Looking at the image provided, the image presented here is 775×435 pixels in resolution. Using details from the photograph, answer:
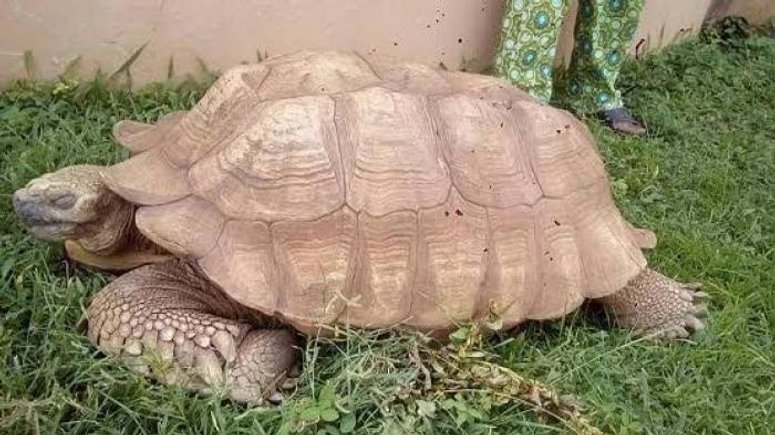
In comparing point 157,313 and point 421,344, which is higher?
point 157,313

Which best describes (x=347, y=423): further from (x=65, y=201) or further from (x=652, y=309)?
(x=652, y=309)

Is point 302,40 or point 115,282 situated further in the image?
point 302,40

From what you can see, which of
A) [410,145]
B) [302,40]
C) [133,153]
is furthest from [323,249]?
[302,40]

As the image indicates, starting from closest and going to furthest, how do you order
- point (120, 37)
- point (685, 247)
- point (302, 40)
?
point (685, 247) < point (120, 37) < point (302, 40)

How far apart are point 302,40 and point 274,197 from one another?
6.18 ft

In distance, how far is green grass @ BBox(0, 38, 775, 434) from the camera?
2516 millimetres

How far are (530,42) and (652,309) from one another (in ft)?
5.85

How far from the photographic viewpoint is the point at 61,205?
2.84m

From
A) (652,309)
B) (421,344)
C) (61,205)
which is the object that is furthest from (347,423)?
(652,309)

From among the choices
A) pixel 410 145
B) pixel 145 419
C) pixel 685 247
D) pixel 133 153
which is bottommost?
pixel 685 247

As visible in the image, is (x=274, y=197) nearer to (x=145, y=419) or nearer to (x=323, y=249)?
(x=323, y=249)

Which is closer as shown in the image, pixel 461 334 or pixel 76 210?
pixel 461 334

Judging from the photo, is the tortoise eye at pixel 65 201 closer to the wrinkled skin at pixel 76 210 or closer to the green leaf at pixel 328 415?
the wrinkled skin at pixel 76 210

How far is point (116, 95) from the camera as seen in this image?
4113mm
